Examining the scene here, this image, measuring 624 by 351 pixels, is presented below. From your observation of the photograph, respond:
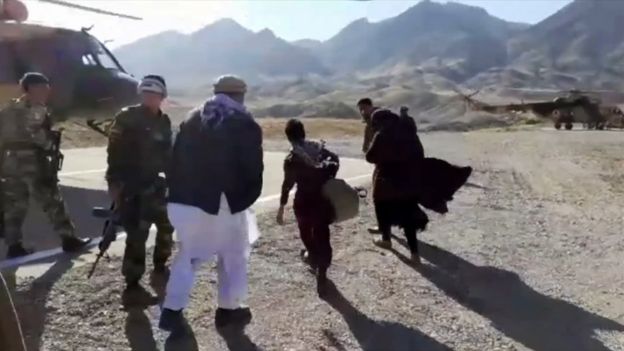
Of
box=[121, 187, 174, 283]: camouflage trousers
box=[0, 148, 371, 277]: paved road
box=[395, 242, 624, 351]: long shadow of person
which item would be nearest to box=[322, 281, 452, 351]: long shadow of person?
box=[395, 242, 624, 351]: long shadow of person

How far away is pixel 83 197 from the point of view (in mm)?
11461

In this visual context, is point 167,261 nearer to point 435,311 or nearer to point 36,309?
point 36,309

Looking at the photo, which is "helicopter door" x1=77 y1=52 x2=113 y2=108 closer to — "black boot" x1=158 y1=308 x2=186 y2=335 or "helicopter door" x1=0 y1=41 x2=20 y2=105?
"helicopter door" x1=0 y1=41 x2=20 y2=105

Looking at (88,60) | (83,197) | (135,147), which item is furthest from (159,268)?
(88,60)

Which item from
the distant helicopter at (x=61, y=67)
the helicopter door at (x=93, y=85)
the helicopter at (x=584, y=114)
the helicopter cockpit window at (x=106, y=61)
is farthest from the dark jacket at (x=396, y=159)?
the helicopter at (x=584, y=114)

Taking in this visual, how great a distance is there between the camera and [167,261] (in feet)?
22.9

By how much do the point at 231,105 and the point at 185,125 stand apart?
0.32 meters

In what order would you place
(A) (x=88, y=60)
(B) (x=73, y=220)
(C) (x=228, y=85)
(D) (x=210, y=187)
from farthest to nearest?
1. (A) (x=88, y=60)
2. (B) (x=73, y=220)
3. (C) (x=228, y=85)
4. (D) (x=210, y=187)

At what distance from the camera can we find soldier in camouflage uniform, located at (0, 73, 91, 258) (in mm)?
7023

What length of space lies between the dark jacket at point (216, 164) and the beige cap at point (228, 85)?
0.69 ft

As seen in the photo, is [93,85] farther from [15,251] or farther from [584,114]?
[584,114]

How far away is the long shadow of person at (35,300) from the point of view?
200 inches

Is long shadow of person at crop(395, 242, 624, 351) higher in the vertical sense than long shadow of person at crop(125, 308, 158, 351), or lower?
lower

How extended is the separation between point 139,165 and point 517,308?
3.10m
